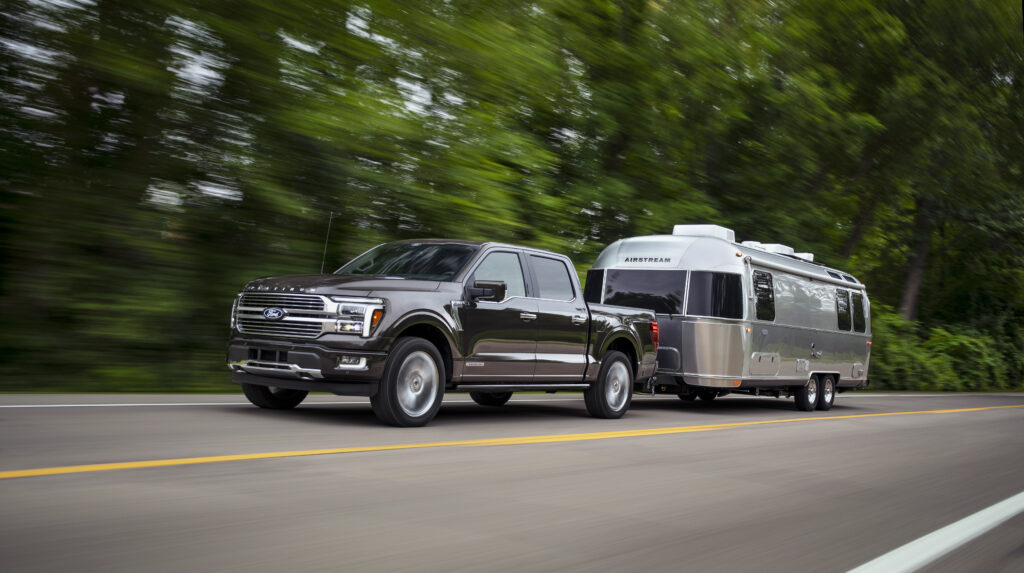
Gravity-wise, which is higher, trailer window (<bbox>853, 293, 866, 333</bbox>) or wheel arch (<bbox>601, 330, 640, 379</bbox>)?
trailer window (<bbox>853, 293, 866, 333</bbox>)

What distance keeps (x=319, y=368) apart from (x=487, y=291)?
1.89 m

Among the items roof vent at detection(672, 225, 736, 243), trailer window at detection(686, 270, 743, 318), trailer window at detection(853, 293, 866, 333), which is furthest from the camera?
trailer window at detection(853, 293, 866, 333)

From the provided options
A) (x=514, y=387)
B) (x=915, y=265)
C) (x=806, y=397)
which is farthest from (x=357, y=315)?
(x=915, y=265)

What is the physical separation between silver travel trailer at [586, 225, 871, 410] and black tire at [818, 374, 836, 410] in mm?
34

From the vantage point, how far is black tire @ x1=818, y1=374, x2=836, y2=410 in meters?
17.5

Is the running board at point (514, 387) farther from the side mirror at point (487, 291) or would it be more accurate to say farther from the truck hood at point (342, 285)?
the truck hood at point (342, 285)

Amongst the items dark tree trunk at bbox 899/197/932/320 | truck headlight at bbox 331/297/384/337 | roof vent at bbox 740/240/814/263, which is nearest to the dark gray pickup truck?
truck headlight at bbox 331/297/384/337

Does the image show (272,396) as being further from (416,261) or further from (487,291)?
(487,291)

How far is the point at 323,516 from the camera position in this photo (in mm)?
5121

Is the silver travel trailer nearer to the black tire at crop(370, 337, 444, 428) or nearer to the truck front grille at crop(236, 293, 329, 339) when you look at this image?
the black tire at crop(370, 337, 444, 428)

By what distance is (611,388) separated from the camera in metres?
12.0

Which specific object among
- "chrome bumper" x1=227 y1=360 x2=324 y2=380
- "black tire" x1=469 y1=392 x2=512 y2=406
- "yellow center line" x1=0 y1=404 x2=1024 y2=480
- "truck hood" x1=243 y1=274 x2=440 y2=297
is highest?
"truck hood" x1=243 y1=274 x2=440 y2=297

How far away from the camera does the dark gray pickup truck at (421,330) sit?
8.73 m

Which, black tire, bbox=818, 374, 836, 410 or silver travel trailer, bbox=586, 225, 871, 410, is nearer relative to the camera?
silver travel trailer, bbox=586, 225, 871, 410
